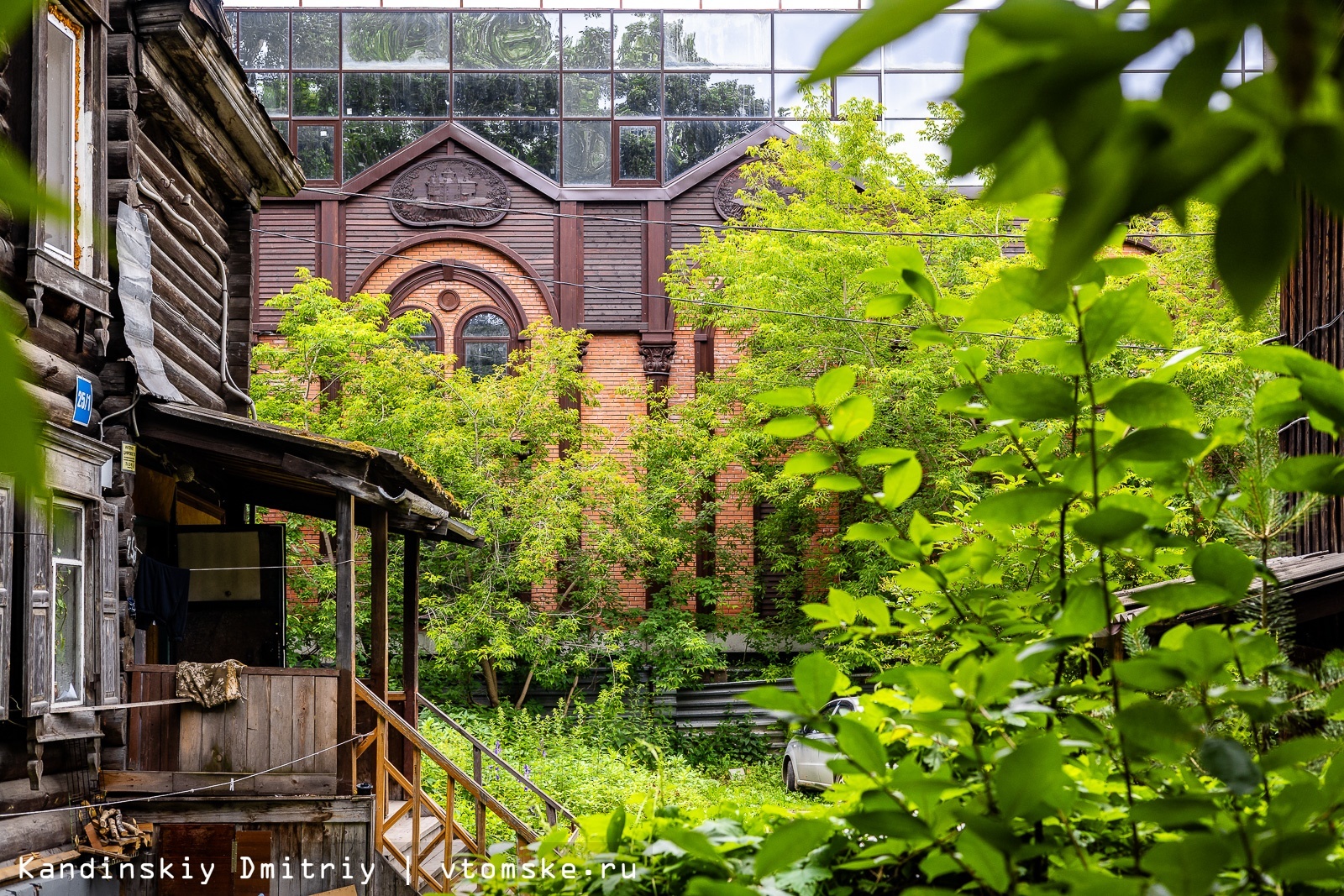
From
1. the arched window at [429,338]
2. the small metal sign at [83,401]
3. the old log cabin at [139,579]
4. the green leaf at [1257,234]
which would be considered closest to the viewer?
the green leaf at [1257,234]

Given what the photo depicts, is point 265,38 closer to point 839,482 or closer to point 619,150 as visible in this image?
point 619,150

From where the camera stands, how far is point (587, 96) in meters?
23.4

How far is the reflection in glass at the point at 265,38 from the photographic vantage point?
76.9 ft

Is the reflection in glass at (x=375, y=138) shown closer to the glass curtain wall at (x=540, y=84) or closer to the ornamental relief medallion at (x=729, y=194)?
the glass curtain wall at (x=540, y=84)

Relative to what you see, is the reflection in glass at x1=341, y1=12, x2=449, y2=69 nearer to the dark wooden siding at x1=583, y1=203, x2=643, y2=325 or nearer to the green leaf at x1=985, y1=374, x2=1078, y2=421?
the dark wooden siding at x1=583, y1=203, x2=643, y2=325

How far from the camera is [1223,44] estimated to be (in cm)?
54

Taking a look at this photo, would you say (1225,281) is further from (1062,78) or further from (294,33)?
(294,33)

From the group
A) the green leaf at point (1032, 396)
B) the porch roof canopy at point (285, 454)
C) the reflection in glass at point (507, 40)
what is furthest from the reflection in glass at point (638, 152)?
the green leaf at point (1032, 396)

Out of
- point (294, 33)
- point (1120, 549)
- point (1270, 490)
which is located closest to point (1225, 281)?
point (1120, 549)

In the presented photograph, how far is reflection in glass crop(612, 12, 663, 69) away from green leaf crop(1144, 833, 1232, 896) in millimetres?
23869

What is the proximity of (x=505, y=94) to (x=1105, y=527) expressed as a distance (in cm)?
2341

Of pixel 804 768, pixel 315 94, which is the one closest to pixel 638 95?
pixel 315 94

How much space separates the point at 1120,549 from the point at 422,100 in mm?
23481

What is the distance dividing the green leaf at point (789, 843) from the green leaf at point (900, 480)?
51cm
